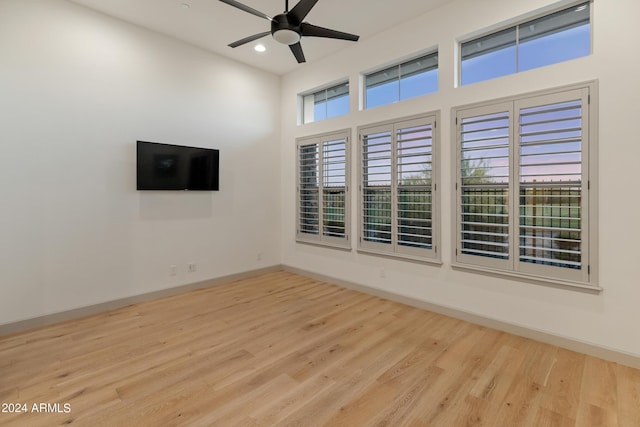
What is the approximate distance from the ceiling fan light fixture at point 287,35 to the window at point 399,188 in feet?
5.45

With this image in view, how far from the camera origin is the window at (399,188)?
11.9 ft

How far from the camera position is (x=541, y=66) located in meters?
2.88

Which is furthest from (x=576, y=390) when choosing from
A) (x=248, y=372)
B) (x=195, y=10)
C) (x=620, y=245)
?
(x=195, y=10)

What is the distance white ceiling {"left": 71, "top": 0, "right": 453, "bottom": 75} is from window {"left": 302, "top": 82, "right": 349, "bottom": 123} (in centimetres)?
→ 63

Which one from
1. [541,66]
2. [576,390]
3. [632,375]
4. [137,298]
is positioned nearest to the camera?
[576,390]

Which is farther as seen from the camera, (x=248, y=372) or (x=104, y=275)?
(x=104, y=275)

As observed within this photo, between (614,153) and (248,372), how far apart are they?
3.42m

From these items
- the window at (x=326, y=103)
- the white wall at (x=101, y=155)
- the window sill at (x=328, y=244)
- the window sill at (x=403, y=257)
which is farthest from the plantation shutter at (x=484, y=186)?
the white wall at (x=101, y=155)

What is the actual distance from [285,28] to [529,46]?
2.38 metres

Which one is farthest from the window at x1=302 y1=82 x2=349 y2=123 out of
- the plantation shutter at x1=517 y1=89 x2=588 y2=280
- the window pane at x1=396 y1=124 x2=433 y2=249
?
the plantation shutter at x1=517 y1=89 x2=588 y2=280

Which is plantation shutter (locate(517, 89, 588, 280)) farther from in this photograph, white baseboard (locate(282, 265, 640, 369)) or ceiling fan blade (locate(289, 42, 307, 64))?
ceiling fan blade (locate(289, 42, 307, 64))

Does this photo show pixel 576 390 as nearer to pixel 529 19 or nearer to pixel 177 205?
pixel 529 19

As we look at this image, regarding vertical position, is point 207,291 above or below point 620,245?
below

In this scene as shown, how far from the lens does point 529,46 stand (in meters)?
3.01
